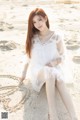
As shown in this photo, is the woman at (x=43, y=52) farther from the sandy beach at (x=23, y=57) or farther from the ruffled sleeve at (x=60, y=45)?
the sandy beach at (x=23, y=57)

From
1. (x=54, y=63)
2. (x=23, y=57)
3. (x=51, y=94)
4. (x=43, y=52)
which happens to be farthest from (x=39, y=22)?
(x=23, y=57)

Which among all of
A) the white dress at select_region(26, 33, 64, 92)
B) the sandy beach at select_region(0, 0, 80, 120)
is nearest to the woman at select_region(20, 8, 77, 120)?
the white dress at select_region(26, 33, 64, 92)

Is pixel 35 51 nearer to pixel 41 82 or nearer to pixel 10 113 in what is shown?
pixel 41 82

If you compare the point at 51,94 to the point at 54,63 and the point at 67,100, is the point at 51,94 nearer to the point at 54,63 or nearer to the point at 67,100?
the point at 67,100

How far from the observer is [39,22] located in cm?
246

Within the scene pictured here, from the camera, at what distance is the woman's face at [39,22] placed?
2.45m

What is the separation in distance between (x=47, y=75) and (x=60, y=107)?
331mm

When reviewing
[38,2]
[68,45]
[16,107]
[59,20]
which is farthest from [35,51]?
[38,2]

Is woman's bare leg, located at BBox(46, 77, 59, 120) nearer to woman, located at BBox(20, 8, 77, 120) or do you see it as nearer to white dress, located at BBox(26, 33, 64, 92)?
woman, located at BBox(20, 8, 77, 120)

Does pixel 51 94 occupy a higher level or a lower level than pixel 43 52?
lower

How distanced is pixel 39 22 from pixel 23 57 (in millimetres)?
952

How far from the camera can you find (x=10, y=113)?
2.42 m

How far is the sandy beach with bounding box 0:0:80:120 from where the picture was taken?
247 cm

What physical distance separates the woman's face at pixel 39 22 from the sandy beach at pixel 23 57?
1.39 ft
